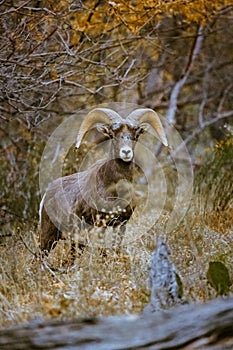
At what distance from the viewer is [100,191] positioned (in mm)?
7203

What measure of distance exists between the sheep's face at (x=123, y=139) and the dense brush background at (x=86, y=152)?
0.82m

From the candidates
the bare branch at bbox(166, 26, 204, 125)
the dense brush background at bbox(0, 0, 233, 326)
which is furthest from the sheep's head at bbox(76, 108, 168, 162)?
the bare branch at bbox(166, 26, 204, 125)

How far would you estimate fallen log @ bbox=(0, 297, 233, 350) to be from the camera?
13.1ft

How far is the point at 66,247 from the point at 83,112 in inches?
169

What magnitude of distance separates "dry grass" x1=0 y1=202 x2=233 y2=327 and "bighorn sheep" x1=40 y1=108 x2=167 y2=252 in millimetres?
215

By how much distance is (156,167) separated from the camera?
1329 centimetres

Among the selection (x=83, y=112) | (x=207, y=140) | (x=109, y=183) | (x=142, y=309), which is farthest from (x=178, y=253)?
(x=207, y=140)

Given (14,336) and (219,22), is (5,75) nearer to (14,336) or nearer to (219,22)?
(14,336)

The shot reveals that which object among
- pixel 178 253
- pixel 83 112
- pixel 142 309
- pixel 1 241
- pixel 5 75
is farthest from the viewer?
pixel 83 112

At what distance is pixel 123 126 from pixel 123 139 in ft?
0.49

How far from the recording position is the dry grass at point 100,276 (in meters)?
5.27

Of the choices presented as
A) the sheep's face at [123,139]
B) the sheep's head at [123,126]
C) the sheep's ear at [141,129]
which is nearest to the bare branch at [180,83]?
the sheep's head at [123,126]

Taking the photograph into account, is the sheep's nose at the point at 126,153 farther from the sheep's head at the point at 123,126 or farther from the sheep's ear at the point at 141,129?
the sheep's ear at the point at 141,129

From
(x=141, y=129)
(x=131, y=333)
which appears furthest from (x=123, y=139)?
(x=131, y=333)
